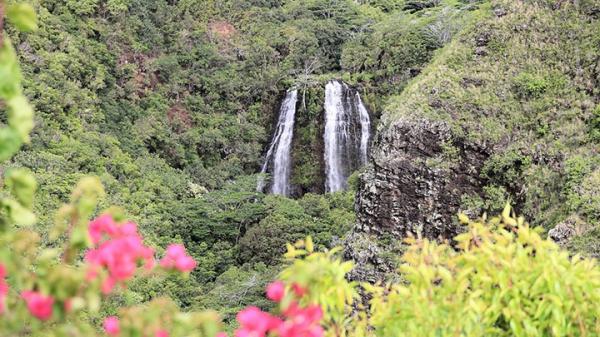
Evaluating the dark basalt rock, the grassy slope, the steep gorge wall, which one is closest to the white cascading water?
the grassy slope

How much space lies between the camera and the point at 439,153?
12.1 m

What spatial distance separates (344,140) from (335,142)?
1.34 feet

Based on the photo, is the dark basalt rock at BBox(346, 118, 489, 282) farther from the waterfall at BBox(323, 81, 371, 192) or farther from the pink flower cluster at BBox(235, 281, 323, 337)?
the waterfall at BBox(323, 81, 371, 192)

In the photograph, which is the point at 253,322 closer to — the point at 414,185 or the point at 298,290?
the point at 298,290

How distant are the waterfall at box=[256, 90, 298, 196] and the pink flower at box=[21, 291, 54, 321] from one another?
2451 centimetres

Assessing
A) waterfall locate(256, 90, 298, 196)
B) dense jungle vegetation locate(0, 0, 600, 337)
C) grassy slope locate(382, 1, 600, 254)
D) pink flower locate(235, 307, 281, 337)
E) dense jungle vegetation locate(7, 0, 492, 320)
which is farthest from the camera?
waterfall locate(256, 90, 298, 196)

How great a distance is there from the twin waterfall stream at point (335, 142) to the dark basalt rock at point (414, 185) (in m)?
12.8

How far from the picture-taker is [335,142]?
26.5 m

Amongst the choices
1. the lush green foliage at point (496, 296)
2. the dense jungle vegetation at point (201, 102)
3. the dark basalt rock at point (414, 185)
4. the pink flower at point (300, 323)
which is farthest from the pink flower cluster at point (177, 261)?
the dense jungle vegetation at point (201, 102)

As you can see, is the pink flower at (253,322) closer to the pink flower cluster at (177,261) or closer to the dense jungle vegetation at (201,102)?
the pink flower cluster at (177,261)

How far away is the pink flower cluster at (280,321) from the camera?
1826 millimetres

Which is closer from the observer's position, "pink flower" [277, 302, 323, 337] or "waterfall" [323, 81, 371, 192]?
"pink flower" [277, 302, 323, 337]

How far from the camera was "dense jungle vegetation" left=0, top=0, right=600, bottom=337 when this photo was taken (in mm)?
3154

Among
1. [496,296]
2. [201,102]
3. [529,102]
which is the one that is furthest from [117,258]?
[201,102]
